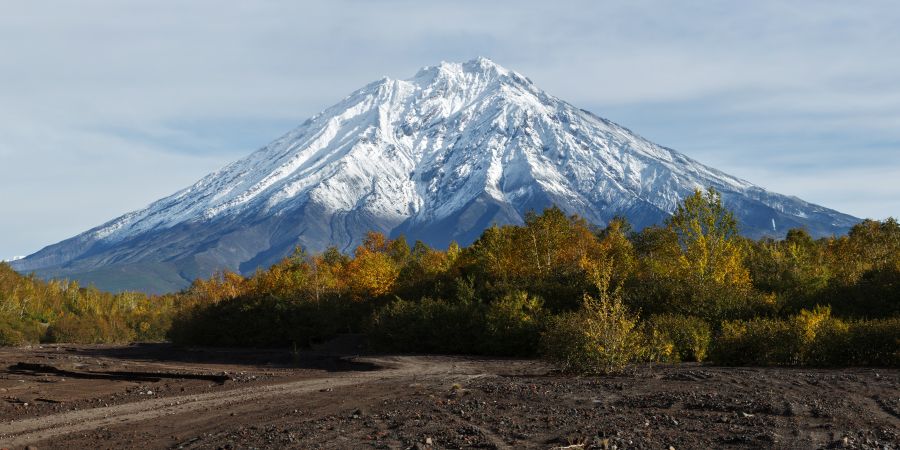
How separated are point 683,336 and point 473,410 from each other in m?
14.1

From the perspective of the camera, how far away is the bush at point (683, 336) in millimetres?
26938

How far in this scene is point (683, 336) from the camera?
27516 millimetres

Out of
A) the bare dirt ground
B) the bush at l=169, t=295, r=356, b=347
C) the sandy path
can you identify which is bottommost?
the bare dirt ground

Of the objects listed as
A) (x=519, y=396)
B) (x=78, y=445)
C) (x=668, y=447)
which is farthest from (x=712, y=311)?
(x=78, y=445)

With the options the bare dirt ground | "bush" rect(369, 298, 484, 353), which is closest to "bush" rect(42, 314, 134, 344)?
"bush" rect(369, 298, 484, 353)

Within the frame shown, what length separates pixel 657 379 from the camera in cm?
2012

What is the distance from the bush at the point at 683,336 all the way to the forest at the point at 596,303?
6cm

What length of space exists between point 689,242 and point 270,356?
2213cm

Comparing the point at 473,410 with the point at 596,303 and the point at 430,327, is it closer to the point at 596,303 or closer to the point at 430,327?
the point at 596,303

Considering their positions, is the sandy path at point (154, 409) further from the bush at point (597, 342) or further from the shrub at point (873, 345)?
the shrub at point (873, 345)

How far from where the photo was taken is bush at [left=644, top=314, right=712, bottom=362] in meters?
26.9

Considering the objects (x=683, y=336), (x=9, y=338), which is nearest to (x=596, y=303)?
(x=683, y=336)

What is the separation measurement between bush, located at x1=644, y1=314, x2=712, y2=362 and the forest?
57 millimetres

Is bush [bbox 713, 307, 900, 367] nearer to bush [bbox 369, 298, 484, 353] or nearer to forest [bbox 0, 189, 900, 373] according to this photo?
forest [bbox 0, 189, 900, 373]
